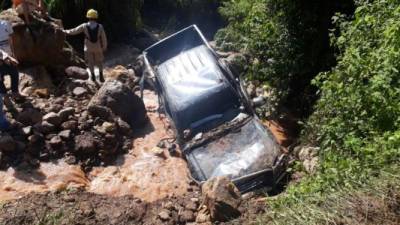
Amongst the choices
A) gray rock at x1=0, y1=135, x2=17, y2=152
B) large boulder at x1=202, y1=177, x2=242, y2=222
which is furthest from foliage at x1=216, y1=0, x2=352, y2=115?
gray rock at x1=0, y1=135, x2=17, y2=152

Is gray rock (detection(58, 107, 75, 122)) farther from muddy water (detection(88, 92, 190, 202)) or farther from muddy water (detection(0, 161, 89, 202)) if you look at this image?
muddy water (detection(88, 92, 190, 202))

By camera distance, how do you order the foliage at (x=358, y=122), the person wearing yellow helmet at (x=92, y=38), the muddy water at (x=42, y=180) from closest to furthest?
the foliage at (x=358, y=122) < the muddy water at (x=42, y=180) < the person wearing yellow helmet at (x=92, y=38)

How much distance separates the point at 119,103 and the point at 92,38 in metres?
1.56

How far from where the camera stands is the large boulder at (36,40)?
8805 mm

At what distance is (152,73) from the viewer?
334 inches

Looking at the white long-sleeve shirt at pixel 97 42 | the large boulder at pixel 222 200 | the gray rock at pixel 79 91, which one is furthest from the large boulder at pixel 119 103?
the large boulder at pixel 222 200

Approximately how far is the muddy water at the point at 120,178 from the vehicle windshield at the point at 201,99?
2.66ft

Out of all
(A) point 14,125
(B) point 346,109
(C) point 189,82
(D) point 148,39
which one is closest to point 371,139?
(B) point 346,109

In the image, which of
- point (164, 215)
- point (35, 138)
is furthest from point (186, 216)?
point (35, 138)

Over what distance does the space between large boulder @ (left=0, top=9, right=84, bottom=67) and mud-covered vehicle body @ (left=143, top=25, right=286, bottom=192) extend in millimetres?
1952

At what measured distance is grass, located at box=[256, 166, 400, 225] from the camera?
11.7 ft

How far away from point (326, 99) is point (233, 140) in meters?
2.19

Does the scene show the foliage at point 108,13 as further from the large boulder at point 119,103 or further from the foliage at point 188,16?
the large boulder at point 119,103

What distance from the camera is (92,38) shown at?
30.1 feet
